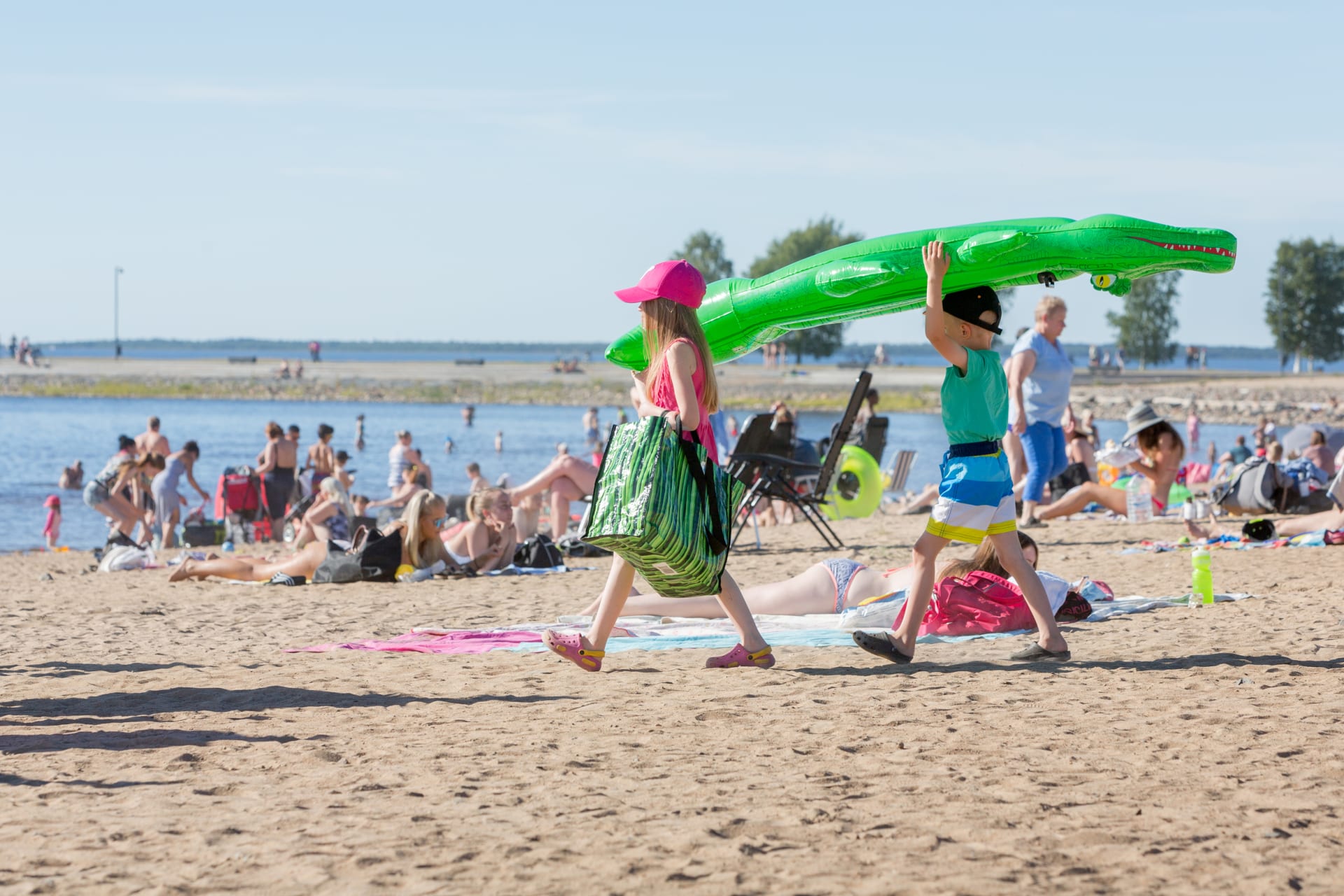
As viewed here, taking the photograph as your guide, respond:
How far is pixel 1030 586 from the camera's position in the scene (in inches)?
208

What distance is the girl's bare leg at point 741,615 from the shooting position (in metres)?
5.15

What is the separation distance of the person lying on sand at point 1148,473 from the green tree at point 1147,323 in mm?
80129

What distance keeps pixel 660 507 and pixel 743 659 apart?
0.88 metres

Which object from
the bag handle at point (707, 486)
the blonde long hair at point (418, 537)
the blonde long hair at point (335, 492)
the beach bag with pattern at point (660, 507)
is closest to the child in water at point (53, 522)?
the blonde long hair at point (335, 492)

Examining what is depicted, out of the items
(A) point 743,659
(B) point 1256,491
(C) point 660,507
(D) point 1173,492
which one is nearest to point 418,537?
(A) point 743,659

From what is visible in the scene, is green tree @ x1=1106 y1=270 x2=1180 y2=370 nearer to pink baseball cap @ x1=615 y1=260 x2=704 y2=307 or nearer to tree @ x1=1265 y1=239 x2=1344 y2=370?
tree @ x1=1265 y1=239 x2=1344 y2=370

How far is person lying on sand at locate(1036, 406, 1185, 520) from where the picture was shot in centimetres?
1091

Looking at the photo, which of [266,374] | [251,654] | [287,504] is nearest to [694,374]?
[251,654]

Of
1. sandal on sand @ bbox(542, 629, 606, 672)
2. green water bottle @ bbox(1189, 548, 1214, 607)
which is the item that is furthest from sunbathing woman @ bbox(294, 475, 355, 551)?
green water bottle @ bbox(1189, 548, 1214, 607)

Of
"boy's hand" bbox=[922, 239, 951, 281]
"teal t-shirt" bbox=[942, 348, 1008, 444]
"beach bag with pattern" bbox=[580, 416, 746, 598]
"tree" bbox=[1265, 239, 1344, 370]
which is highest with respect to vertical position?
"tree" bbox=[1265, 239, 1344, 370]

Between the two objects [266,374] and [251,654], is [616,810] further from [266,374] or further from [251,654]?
[266,374]

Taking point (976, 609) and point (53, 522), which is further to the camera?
point (53, 522)

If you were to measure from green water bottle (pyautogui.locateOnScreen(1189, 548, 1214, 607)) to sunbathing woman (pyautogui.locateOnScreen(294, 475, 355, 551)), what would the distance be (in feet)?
26.2

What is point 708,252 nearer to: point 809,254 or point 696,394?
point 809,254
